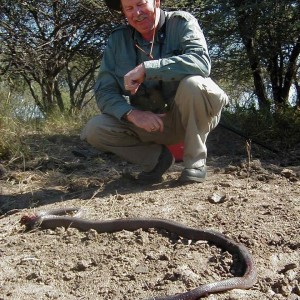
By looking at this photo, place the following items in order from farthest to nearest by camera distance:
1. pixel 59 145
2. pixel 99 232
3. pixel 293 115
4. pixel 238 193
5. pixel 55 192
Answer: pixel 293 115
pixel 59 145
pixel 55 192
pixel 238 193
pixel 99 232

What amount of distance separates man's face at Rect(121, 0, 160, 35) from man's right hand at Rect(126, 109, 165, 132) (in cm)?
66

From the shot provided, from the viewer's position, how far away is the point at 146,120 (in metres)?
4.24

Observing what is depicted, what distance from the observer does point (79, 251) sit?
3.29 meters

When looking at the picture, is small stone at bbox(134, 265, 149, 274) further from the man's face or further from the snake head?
the man's face

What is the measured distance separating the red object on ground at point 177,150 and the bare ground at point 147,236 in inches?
3.3

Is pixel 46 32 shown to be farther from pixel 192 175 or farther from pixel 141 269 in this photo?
pixel 141 269

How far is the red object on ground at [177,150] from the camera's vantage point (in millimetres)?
5008

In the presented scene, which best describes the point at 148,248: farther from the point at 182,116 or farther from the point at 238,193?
the point at 182,116

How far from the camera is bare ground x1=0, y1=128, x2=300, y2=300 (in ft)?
9.40

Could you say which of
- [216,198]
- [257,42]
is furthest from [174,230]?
[257,42]

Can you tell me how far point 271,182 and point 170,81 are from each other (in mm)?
1086

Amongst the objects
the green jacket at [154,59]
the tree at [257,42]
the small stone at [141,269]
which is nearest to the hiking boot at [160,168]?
the green jacket at [154,59]

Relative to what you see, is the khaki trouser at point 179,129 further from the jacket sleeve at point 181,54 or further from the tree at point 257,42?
the tree at point 257,42

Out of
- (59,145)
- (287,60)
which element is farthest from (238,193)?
(287,60)
